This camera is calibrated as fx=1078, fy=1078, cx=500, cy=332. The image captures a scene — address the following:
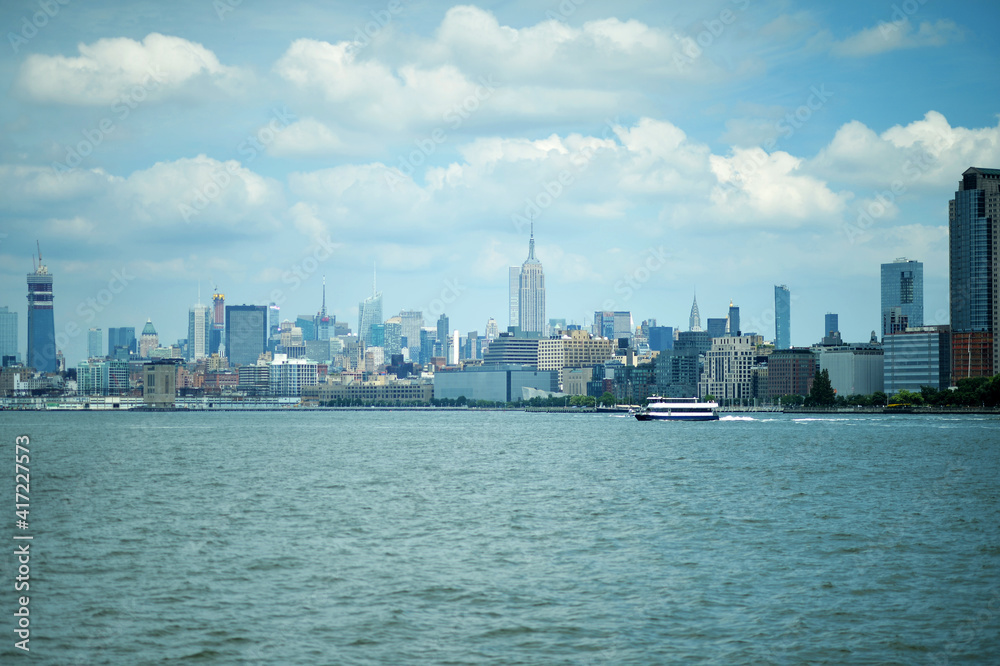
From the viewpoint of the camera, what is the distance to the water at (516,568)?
24.5 m

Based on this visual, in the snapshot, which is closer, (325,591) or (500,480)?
(325,591)

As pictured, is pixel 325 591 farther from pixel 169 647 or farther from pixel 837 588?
pixel 837 588

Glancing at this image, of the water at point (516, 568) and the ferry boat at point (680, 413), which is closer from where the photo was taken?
the water at point (516, 568)

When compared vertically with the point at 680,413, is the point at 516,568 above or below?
above

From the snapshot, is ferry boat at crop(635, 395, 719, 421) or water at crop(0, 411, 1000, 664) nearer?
water at crop(0, 411, 1000, 664)

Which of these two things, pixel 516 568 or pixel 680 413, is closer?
pixel 516 568

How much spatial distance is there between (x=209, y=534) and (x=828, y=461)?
169ft

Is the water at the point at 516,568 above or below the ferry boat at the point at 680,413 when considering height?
above

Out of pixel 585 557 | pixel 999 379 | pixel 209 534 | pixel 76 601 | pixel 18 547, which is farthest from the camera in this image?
pixel 999 379

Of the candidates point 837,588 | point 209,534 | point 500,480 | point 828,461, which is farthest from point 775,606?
point 828,461

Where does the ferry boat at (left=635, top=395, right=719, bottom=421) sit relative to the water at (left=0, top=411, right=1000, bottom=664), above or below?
below

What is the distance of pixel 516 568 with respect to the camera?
33.1 meters

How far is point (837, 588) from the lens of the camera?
30.2 meters

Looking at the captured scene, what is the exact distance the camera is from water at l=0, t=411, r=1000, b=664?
24453mm
